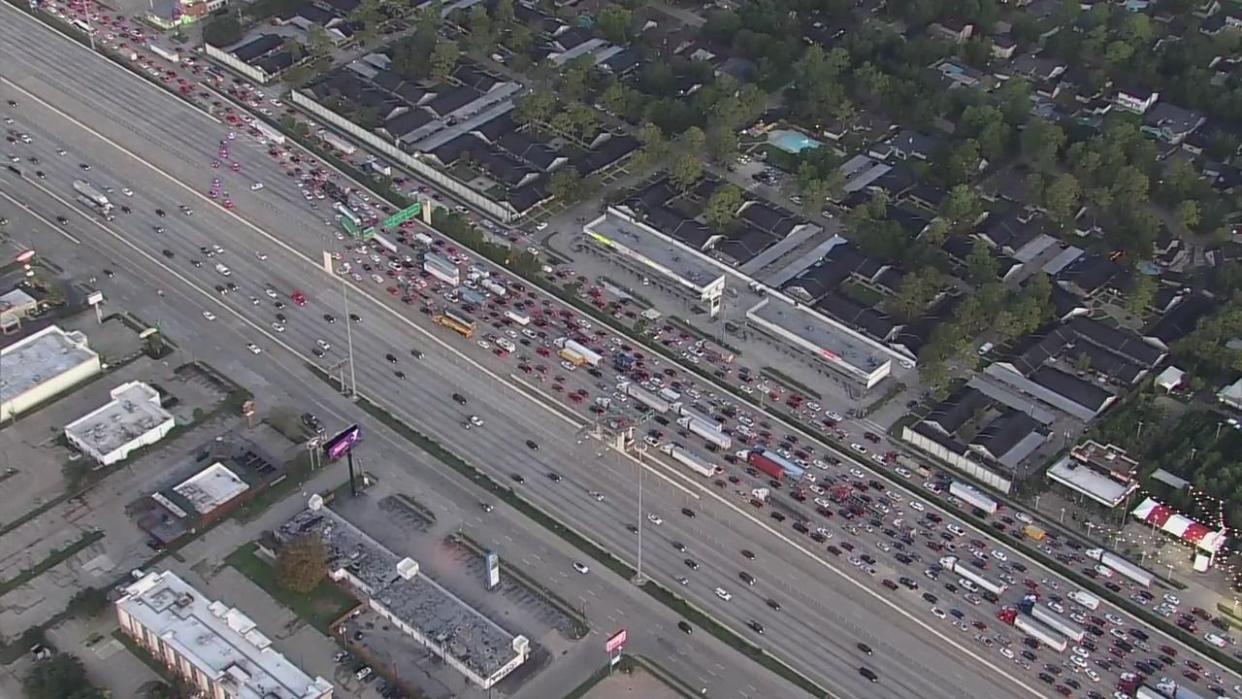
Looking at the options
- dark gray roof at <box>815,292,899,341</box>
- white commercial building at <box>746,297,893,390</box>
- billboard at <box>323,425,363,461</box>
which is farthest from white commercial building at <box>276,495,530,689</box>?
dark gray roof at <box>815,292,899,341</box>

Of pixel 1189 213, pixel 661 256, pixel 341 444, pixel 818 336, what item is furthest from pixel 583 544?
pixel 1189 213

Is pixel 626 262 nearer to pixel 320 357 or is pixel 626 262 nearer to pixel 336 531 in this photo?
pixel 320 357

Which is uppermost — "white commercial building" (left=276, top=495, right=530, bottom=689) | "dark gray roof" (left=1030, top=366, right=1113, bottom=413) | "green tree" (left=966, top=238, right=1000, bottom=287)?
"green tree" (left=966, top=238, right=1000, bottom=287)

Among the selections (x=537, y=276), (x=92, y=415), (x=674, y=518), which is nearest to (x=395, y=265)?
(x=537, y=276)

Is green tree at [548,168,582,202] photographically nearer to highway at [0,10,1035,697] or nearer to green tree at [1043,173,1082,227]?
highway at [0,10,1035,697]

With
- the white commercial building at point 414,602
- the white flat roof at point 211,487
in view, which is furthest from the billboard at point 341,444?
the white flat roof at point 211,487

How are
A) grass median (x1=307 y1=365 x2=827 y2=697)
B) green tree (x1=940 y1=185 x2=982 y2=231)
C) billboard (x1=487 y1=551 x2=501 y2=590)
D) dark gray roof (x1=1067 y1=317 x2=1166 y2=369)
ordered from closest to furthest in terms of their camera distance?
grass median (x1=307 y1=365 x2=827 y2=697) → billboard (x1=487 y1=551 x2=501 y2=590) → dark gray roof (x1=1067 y1=317 x2=1166 y2=369) → green tree (x1=940 y1=185 x2=982 y2=231)
